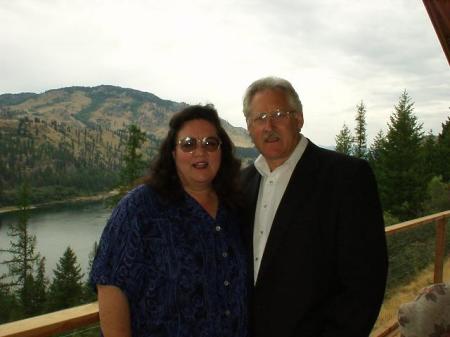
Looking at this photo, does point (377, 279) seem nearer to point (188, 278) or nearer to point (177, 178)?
point (188, 278)

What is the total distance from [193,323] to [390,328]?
8.70ft

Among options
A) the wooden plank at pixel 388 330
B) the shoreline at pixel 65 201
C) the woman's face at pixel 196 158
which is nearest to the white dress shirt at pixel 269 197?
the woman's face at pixel 196 158

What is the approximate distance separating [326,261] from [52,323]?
1.06 meters

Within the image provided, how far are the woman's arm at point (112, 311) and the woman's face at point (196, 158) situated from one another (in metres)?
0.54

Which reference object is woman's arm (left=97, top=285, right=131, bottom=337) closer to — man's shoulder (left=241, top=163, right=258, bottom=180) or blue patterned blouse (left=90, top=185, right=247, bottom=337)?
blue patterned blouse (left=90, top=185, right=247, bottom=337)

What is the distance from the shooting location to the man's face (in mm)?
1946

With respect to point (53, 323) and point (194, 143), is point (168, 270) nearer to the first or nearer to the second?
point (53, 323)

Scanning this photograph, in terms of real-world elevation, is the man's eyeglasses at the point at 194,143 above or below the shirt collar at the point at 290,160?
above

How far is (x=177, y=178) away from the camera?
180cm

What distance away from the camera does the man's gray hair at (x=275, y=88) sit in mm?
1966

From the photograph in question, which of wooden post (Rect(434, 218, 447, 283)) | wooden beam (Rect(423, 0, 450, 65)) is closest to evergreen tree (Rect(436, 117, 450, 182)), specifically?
wooden post (Rect(434, 218, 447, 283))

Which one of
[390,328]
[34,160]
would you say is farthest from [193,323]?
[34,160]

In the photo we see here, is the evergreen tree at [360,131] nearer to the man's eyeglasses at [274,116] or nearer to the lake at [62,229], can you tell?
the lake at [62,229]

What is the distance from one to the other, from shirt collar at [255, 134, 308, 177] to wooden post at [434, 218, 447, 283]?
2773 mm
